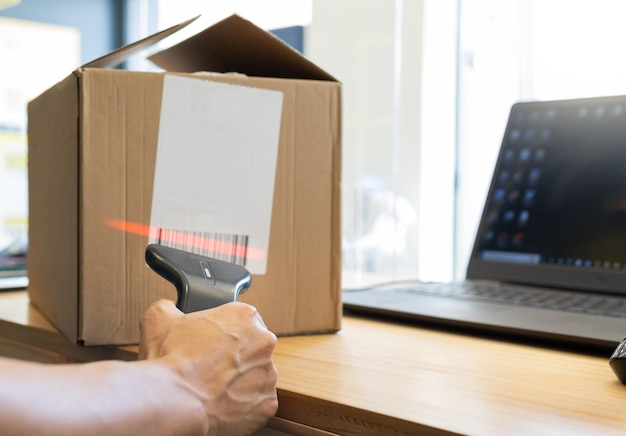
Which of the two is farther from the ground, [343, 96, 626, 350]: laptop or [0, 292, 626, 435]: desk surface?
[343, 96, 626, 350]: laptop

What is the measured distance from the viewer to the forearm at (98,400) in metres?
0.37

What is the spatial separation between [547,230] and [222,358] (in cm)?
62

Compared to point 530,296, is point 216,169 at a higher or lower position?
higher

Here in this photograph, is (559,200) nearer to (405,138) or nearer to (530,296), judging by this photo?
(530,296)

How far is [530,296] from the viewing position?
2.85ft

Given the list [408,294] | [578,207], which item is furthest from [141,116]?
[578,207]

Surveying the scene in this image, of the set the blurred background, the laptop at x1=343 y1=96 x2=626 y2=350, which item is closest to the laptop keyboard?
the laptop at x1=343 y1=96 x2=626 y2=350

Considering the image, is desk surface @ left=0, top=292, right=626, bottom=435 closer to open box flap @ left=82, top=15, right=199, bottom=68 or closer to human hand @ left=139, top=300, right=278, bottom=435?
human hand @ left=139, top=300, right=278, bottom=435

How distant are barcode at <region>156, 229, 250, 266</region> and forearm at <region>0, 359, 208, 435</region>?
0.76ft

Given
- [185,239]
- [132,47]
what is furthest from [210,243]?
[132,47]

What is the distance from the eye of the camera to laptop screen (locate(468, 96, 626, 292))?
2.99ft

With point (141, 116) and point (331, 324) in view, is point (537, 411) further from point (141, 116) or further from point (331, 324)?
point (141, 116)

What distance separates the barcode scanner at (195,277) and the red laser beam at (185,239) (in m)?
0.08

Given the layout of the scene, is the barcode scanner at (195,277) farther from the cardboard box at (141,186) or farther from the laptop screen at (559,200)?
the laptop screen at (559,200)
